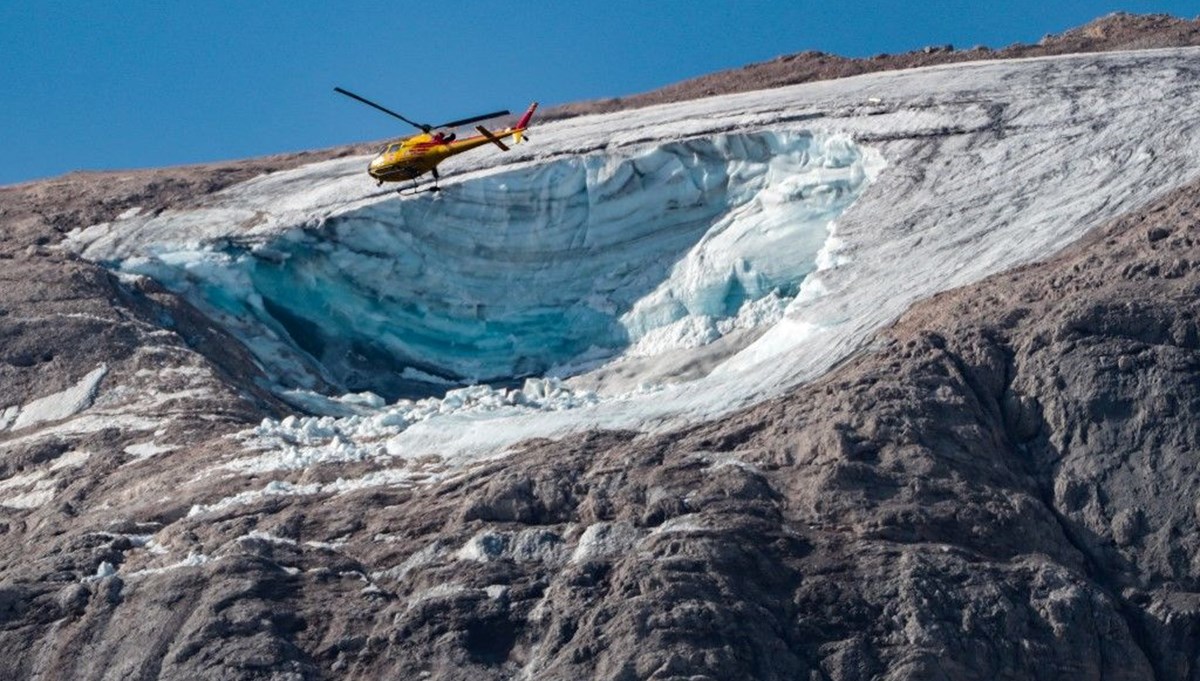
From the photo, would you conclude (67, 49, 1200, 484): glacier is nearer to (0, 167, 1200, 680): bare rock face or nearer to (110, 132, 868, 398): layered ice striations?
(110, 132, 868, 398): layered ice striations

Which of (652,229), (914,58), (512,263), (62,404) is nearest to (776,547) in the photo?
(62,404)

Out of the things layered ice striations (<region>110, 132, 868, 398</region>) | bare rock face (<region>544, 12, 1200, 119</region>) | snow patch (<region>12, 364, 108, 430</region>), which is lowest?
snow patch (<region>12, 364, 108, 430</region>)

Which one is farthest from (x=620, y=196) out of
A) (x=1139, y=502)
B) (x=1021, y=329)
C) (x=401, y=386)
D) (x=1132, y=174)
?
(x=1139, y=502)

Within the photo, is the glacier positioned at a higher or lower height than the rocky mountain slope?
higher

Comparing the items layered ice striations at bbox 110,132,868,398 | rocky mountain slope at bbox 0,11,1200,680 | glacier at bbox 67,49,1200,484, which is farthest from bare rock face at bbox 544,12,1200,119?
rocky mountain slope at bbox 0,11,1200,680

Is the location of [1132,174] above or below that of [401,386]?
above

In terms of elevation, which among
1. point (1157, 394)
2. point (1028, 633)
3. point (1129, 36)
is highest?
point (1129, 36)

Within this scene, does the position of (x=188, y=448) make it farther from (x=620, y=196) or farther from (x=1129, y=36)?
(x=1129, y=36)
